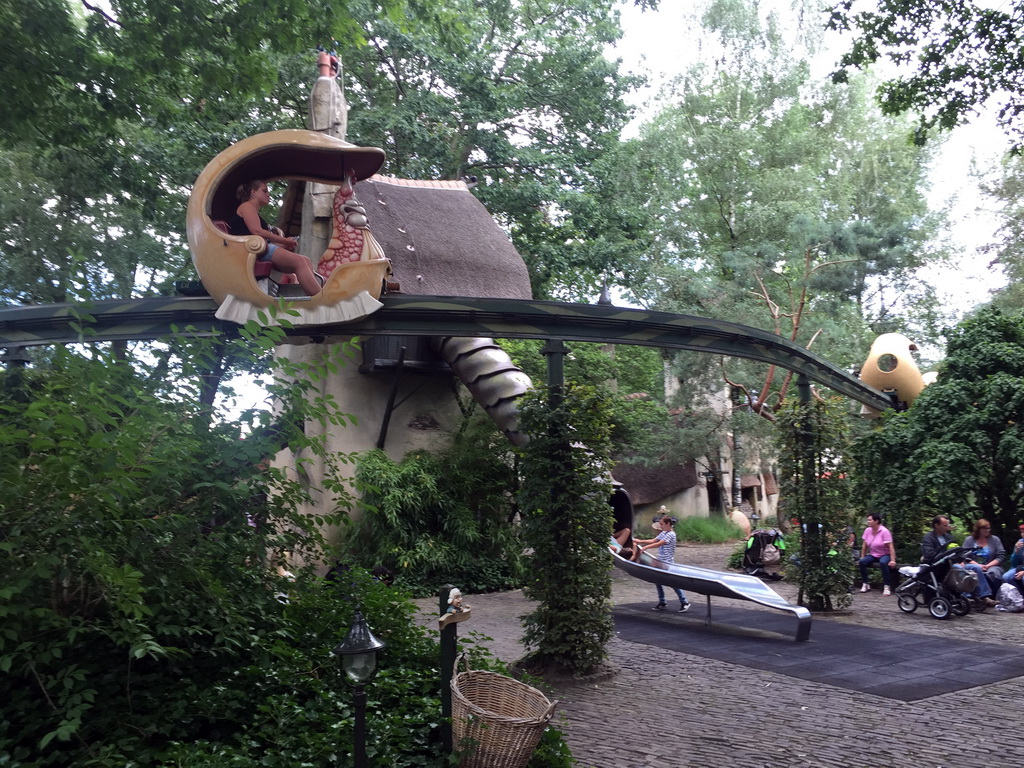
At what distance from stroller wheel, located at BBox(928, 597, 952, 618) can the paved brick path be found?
4326mm

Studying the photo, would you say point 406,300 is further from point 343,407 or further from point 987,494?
point 987,494

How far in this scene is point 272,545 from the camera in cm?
573

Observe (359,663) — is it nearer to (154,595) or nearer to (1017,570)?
(154,595)

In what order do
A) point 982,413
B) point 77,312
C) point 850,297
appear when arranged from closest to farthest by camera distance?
point 77,312
point 982,413
point 850,297

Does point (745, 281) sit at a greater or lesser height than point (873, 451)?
greater

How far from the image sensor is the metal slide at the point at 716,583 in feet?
35.5

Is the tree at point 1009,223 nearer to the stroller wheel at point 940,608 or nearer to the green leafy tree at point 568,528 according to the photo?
the stroller wheel at point 940,608

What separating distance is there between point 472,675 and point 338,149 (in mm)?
6814

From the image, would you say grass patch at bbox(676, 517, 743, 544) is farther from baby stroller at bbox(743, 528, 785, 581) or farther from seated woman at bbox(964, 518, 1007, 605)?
seated woman at bbox(964, 518, 1007, 605)

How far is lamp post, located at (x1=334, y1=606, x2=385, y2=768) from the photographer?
4.36 meters

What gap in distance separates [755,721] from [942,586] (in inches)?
286

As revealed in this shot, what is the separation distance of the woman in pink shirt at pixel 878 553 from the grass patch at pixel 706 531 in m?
11.3

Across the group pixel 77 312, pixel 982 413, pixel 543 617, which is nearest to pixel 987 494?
pixel 982 413

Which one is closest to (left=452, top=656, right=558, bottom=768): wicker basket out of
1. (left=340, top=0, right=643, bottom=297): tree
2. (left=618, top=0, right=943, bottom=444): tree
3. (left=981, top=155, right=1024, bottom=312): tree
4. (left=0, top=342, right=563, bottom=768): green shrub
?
(left=0, top=342, right=563, bottom=768): green shrub
